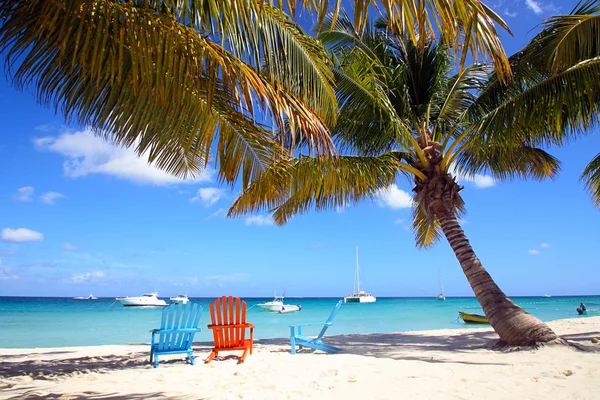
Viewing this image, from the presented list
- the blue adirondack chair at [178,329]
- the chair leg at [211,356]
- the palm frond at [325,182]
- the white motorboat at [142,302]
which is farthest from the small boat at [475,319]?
the white motorboat at [142,302]

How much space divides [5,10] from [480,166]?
32.3 feet

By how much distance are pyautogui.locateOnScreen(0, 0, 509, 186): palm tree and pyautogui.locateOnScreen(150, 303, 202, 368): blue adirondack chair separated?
309 centimetres

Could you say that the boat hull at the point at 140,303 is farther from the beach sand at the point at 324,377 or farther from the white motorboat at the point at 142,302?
the beach sand at the point at 324,377

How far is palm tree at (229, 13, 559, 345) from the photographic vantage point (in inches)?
294

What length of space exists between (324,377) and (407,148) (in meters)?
4.80

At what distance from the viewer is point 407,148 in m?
8.41

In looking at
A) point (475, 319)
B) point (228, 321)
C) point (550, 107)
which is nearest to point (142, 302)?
point (475, 319)

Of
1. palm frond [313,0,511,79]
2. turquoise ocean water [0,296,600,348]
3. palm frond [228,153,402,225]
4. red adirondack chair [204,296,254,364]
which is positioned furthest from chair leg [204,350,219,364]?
turquoise ocean water [0,296,600,348]

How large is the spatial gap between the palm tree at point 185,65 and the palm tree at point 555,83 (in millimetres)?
3649

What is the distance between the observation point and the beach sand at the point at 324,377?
171 inches

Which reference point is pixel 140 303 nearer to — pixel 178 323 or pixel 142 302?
pixel 142 302

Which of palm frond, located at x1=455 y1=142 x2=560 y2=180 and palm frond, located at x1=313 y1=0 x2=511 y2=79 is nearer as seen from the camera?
palm frond, located at x1=313 y1=0 x2=511 y2=79

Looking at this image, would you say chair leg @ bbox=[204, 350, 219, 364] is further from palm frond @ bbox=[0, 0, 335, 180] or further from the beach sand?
palm frond @ bbox=[0, 0, 335, 180]

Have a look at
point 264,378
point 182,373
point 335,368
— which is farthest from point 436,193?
point 182,373
